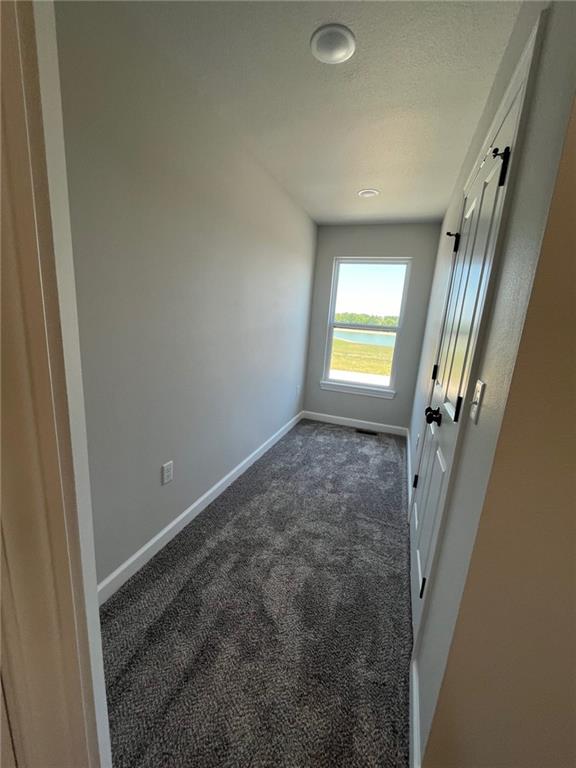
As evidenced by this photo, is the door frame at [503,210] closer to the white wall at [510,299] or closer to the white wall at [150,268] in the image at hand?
the white wall at [510,299]

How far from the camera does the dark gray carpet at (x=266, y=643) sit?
1.03 m

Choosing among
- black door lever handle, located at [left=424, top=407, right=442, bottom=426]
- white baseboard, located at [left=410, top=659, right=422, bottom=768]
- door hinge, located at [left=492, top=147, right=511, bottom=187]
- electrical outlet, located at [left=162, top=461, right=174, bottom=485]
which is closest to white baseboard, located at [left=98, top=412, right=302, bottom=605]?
electrical outlet, located at [left=162, top=461, right=174, bottom=485]

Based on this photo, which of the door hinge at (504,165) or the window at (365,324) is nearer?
the door hinge at (504,165)

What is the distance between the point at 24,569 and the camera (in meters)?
0.52

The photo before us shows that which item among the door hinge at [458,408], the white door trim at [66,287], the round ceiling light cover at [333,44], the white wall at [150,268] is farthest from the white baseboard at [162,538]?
the round ceiling light cover at [333,44]

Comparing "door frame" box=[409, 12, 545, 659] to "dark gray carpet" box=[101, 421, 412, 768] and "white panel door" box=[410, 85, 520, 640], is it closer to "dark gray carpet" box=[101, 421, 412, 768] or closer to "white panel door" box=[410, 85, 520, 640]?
"white panel door" box=[410, 85, 520, 640]

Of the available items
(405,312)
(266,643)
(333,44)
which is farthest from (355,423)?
(333,44)

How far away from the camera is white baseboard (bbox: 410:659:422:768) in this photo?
979 mm

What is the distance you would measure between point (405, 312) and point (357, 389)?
1.13 meters

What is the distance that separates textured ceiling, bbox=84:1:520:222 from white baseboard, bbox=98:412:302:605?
2380mm

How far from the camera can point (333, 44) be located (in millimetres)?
1264

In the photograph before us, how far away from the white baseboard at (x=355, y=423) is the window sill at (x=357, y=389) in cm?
37

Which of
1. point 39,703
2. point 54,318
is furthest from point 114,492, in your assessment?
point 54,318

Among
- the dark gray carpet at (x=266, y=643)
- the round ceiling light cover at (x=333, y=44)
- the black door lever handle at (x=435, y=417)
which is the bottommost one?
the dark gray carpet at (x=266, y=643)
